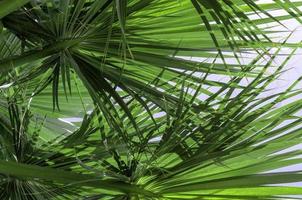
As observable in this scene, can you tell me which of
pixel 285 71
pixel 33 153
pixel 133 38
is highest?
pixel 133 38

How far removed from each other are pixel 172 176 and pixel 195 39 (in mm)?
433

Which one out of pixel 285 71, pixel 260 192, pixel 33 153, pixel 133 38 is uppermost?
pixel 133 38

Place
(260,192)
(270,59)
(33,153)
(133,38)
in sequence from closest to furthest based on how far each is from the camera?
(260,192), (270,59), (133,38), (33,153)

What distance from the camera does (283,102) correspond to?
1.61 m

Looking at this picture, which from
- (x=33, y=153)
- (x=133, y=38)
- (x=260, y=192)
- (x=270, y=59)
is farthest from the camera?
(x=33, y=153)

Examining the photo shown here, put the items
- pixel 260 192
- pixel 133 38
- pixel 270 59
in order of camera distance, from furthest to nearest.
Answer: pixel 133 38 → pixel 270 59 → pixel 260 192

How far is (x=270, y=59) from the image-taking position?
160cm

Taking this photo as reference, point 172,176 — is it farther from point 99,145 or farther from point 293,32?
point 293,32

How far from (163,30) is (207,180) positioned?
18.7 inches

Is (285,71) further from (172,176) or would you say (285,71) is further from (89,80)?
(89,80)

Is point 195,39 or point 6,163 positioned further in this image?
point 195,39

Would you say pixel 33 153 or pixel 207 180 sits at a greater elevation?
pixel 33 153

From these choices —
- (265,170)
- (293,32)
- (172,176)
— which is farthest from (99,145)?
(293,32)

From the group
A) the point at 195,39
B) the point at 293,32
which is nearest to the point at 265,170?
the point at 293,32
